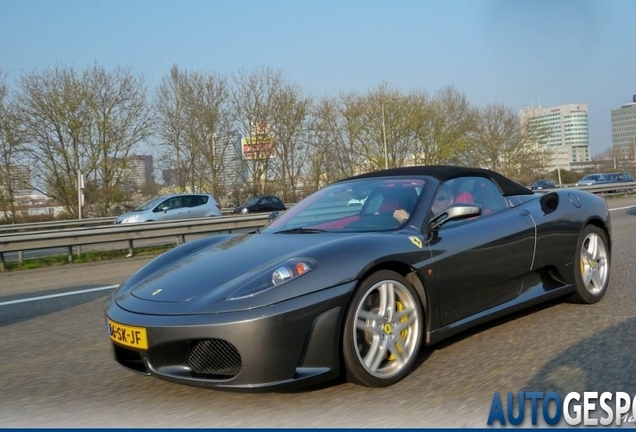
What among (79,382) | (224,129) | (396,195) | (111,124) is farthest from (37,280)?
(224,129)

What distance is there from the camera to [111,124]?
34.1m

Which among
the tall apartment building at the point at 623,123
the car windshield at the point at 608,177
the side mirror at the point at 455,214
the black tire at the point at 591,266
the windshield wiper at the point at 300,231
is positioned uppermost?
the tall apartment building at the point at 623,123

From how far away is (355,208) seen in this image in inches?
196

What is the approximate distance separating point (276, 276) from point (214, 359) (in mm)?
537

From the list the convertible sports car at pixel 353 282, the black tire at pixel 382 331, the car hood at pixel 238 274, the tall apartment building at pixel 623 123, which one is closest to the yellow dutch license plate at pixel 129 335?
the convertible sports car at pixel 353 282

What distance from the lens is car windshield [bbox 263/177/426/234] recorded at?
15.3 ft

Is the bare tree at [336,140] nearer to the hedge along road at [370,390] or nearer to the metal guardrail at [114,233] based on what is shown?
the metal guardrail at [114,233]

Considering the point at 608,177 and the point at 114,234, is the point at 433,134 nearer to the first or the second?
the point at 608,177

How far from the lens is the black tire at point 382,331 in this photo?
375 centimetres

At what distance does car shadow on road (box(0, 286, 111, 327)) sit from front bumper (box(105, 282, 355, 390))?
3853 mm

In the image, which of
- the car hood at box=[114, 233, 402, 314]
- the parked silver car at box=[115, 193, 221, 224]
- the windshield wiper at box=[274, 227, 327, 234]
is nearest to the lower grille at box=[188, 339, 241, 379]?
the car hood at box=[114, 233, 402, 314]

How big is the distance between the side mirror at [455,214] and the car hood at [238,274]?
39 cm

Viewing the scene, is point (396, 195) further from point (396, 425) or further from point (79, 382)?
point (79, 382)

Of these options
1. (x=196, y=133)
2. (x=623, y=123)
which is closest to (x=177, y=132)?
(x=196, y=133)
